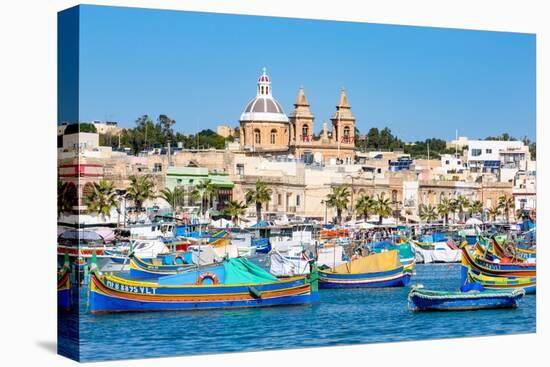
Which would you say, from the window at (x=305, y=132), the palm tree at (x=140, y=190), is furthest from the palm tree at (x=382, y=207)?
the palm tree at (x=140, y=190)

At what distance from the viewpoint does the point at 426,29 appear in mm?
16172

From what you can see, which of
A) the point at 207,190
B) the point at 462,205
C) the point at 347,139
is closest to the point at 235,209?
the point at 207,190

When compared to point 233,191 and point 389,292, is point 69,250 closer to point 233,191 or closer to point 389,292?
point 233,191

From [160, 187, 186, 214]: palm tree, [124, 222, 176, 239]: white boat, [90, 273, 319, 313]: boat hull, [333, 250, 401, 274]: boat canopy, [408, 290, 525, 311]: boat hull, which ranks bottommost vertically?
[408, 290, 525, 311]: boat hull

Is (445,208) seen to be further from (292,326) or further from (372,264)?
(292,326)

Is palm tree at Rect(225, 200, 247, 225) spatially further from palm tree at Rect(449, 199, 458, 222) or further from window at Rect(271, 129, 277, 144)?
palm tree at Rect(449, 199, 458, 222)

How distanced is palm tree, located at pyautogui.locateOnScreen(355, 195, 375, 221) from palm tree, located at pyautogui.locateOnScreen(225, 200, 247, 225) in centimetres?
159

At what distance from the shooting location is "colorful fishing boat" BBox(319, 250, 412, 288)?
1856 cm

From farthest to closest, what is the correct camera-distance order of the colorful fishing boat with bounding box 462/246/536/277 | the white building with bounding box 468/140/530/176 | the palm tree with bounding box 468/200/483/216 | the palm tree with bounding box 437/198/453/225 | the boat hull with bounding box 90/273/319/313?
1. the palm tree with bounding box 468/200/483/216
2. the palm tree with bounding box 437/198/453/225
3. the colorful fishing boat with bounding box 462/246/536/277
4. the white building with bounding box 468/140/530/176
5. the boat hull with bounding box 90/273/319/313

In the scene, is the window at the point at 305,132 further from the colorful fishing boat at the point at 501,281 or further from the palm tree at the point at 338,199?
the colorful fishing boat at the point at 501,281

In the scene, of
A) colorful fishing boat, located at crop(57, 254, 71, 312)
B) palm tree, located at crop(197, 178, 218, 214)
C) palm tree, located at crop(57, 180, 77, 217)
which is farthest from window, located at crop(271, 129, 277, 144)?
colorful fishing boat, located at crop(57, 254, 71, 312)

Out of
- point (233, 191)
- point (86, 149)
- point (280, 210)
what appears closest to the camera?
point (86, 149)

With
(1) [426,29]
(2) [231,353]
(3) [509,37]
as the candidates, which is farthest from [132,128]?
(3) [509,37]

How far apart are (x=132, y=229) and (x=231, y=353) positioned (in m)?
2.00
